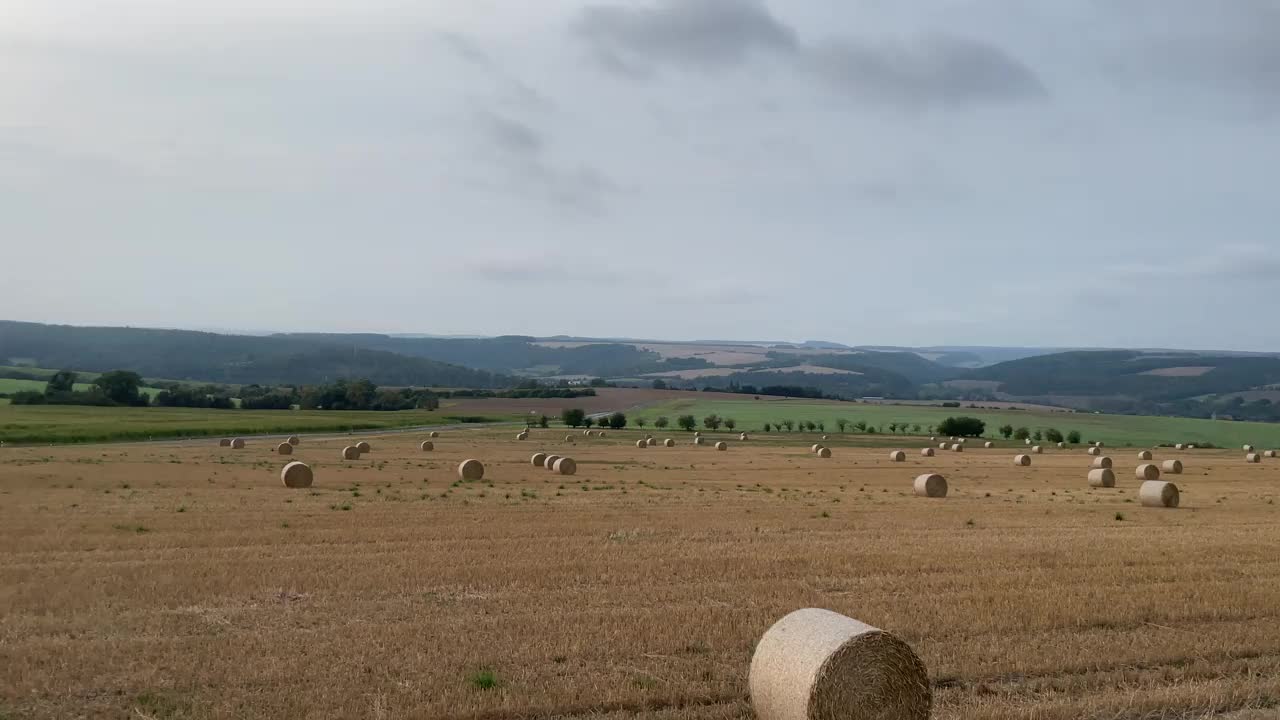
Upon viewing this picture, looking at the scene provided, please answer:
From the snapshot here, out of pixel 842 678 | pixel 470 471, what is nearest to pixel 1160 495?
pixel 470 471

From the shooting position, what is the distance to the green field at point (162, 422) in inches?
2501

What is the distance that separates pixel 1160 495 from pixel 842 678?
913 inches

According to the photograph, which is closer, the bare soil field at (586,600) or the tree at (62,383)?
Answer: the bare soil field at (586,600)

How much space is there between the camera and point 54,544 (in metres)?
17.6

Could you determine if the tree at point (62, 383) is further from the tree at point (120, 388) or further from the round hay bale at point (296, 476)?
the round hay bale at point (296, 476)

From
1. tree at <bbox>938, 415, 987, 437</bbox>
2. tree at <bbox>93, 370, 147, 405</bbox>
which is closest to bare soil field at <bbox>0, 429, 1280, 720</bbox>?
tree at <bbox>938, 415, 987, 437</bbox>

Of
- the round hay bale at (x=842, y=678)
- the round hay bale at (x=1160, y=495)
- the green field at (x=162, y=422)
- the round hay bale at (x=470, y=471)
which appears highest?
the round hay bale at (x=842, y=678)

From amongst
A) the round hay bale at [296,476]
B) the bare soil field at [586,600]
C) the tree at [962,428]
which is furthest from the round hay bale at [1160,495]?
the tree at [962,428]

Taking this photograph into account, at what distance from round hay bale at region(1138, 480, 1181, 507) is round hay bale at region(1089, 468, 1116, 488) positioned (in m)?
8.00

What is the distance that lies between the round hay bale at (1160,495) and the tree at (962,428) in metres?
62.7

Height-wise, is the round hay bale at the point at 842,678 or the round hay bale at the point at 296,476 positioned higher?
the round hay bale at the point at 842,678

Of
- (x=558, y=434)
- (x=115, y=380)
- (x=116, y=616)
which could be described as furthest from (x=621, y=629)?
(x=115, y=380)

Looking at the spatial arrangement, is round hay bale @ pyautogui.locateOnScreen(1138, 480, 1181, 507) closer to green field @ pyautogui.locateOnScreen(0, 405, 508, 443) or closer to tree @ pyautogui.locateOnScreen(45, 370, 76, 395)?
green field @ pyautogui.locateOnScreen(0, 405, 508, 443)

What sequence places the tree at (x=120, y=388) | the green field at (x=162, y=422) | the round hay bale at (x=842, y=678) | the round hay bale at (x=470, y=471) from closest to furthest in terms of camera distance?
the round hay bale at (x=842, y=678) < the round hay bale at (x=470, y=471) < the green field at (x=162, y=422) < the tree at (x=120, y=388)
